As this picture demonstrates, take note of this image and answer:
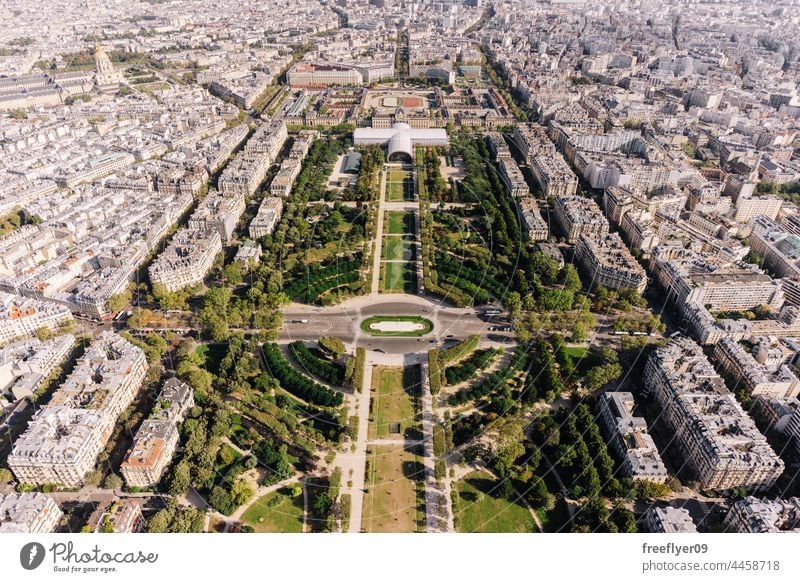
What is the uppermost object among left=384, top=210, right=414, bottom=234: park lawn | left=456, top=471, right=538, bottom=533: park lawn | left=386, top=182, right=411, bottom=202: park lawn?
left=386, top=182, right=411, bottom=202: park lawn

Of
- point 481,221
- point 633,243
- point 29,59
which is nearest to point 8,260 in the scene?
point 481,221

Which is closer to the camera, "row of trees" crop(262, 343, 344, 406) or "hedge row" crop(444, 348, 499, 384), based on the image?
"row of trees" crop(262, 343, 344, 406)

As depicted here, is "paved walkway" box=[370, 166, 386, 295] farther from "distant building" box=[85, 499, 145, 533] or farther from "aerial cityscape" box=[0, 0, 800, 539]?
"distant building" box=[85, 499, 145, 533]

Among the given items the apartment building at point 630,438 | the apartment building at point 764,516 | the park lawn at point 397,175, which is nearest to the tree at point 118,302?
the park lawn at point 397,175

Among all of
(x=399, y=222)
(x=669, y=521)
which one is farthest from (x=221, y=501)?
(x=399, y=222)

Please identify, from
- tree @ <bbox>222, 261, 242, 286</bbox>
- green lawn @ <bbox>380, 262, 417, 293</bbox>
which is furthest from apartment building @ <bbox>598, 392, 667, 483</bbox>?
tree @ <bbox>222, 261, 242, 286</bbox>

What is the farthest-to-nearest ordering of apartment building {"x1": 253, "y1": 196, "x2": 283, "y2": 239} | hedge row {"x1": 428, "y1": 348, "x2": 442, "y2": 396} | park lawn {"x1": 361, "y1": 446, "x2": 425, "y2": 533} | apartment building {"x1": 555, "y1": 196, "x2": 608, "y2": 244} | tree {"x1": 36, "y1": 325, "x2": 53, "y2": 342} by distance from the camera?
apartment building {"x1": 253, "y1": 196, "x2": 283, "y2": 239}, apartment building {"x1": 555, "y1": 196, "x2": 608, "y2": 244}, tree {"x1": 36, "y1": 325, "x2": 53, "y2": 342}, hedge row {"x1": 428, "y1": 348, "x2": 442, "y2": 396}, park lawn {"x1": 361, "y1": 446, "x2": 425, "y2": 533}

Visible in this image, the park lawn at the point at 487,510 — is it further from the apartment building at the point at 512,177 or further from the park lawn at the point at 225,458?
Answer: the apartment building at the point at 512,177
